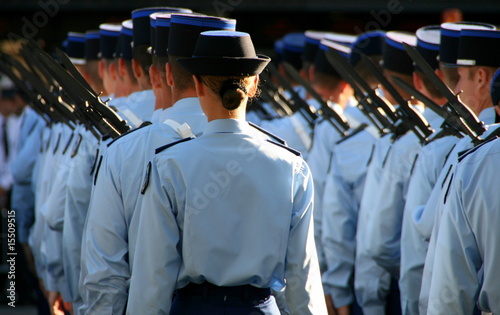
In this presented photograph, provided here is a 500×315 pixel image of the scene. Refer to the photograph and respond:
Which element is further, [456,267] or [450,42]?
[450,42]

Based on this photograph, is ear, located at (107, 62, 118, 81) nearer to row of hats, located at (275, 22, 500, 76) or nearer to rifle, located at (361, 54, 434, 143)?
row of hats, located at (275, 22, 500, 76)

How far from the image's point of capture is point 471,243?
3039 mm

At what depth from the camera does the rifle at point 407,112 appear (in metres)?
4.14

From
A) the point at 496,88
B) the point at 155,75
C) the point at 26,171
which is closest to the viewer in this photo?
the point at 496,88

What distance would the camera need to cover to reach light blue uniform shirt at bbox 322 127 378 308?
5422mm

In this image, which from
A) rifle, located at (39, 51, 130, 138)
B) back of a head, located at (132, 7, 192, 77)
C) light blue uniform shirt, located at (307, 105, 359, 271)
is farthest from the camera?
light blue uniform shirt, located at (307, 105, 359, 271)

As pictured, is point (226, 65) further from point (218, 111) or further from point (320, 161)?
point (320, 161)

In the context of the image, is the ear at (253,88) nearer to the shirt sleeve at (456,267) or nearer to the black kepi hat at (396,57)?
the shirt sleeve at (456,267)

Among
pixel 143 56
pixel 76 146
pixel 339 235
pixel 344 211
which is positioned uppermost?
pixel 143 56

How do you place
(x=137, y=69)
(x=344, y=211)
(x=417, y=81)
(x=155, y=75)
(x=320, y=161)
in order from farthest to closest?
(x=320, y=161) → (x=344, y=211) → (x=417, y=81) → (x=137, y=69) → (x=155, y=75)

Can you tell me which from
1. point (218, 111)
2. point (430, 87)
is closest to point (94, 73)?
point (430, 87)

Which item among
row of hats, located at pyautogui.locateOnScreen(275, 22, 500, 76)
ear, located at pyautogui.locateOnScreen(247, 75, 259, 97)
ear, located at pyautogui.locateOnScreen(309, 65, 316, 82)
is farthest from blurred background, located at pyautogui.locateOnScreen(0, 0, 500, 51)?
ear, located at pyautogui.locateOnScreen(247, 75, 259, 97)

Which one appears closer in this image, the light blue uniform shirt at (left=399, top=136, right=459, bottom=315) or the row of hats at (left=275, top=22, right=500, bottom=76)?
the row of hats at (left=275, top=22, right=500, bottom=76)

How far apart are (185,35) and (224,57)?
1.94 ft
